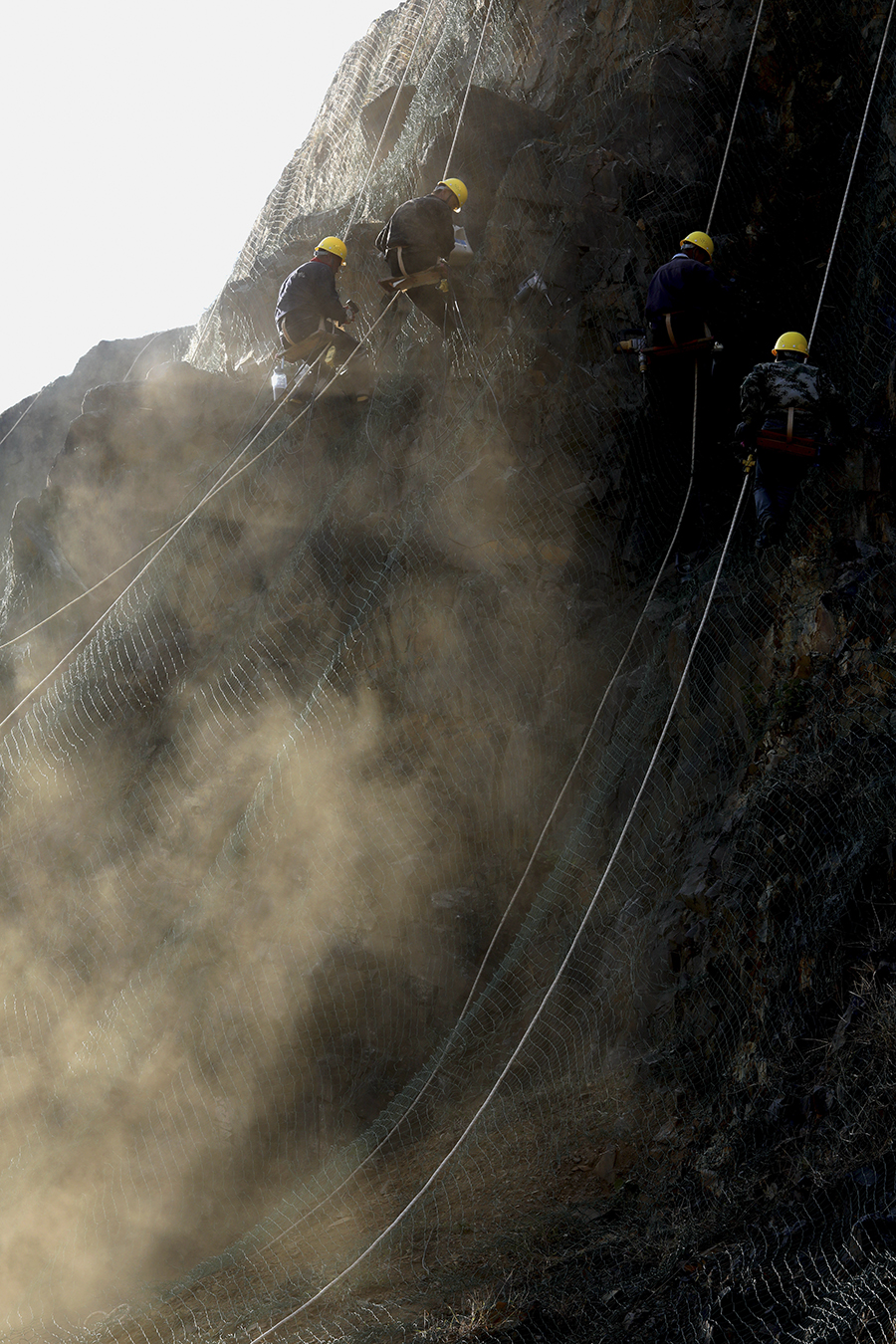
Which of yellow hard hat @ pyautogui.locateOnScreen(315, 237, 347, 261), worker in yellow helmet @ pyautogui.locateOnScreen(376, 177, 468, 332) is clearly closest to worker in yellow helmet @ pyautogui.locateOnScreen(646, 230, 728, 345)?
worker in yellow helmet @ pyautogui.locateOnScreen(376, 177, 468, 332)

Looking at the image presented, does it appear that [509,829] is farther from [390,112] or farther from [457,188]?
[390,112]

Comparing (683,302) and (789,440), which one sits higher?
(683,302)

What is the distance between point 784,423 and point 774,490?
46cm

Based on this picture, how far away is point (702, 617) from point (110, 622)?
5865mm

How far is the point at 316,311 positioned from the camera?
29.8 feet

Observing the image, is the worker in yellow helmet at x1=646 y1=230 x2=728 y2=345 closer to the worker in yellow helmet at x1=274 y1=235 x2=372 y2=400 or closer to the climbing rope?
the climbing rope

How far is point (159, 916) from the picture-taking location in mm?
7875

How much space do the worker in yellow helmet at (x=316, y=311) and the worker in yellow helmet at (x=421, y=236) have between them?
790mm

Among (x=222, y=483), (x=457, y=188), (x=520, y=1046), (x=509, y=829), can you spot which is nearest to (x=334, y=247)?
(x=457, y=188)

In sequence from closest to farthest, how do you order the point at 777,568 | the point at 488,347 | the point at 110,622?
1. the point at 777,568
2. the point at 488,347
3. the point at 110,622

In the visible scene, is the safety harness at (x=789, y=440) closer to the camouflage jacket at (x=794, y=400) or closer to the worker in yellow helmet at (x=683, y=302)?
the camouflage jacket at (x=794, y=400)

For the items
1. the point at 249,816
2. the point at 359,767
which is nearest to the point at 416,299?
the point at 359,767

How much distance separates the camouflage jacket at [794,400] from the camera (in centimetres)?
659

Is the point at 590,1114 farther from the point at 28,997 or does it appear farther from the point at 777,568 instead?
the point at 28,997
